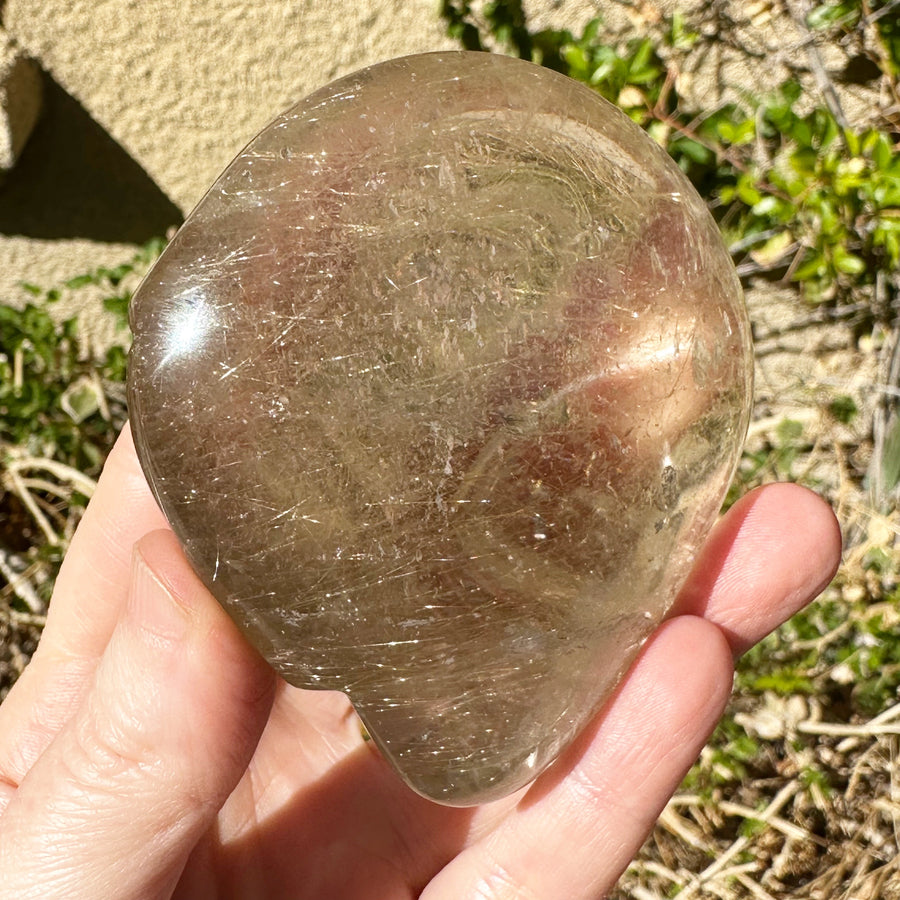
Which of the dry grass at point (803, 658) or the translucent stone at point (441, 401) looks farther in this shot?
the dry grass at point (803, 658)

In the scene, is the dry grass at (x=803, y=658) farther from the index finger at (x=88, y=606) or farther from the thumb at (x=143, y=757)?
the thumb at (x=143, y=757)

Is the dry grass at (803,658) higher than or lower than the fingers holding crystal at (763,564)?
lower

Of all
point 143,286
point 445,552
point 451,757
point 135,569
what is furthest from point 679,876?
point 143,286

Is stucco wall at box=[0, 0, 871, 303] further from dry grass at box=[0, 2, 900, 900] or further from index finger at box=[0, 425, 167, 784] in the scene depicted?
index finger at box=[0, 425, 167, 784]

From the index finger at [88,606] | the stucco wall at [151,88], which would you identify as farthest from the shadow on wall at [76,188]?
the index finger at [88,606]

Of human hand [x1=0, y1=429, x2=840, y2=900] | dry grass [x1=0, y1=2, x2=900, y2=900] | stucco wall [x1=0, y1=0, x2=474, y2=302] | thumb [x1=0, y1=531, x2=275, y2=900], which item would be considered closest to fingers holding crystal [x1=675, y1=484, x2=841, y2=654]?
human hand [x1=0, y1=429, x2=840, y2=900]

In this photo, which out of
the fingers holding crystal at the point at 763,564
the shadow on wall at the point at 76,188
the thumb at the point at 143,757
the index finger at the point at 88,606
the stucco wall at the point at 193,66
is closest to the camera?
the thumb at the point at 143,757

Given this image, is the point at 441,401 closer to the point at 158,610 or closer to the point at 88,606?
the point at 158,610
